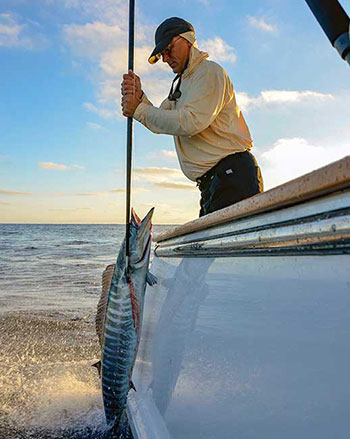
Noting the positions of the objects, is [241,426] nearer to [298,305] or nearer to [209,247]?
[298,305]

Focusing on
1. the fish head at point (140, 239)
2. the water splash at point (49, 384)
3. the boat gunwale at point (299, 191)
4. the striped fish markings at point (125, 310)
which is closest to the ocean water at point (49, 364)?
the water splash at point (49, 384)

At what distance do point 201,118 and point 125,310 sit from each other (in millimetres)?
1619

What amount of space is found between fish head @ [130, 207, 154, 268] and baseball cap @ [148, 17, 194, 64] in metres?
1.82

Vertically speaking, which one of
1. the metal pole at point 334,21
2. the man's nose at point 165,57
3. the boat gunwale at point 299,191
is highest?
the man's nose at point 165,57

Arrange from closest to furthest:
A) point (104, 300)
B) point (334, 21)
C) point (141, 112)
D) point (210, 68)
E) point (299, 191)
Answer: point (299, 191), point (334, 21), point (104, 300), point (141, 112), point (210, 68)

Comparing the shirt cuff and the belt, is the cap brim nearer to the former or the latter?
the shirt cuff

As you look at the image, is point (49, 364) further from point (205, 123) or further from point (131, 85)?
point (131, 85)

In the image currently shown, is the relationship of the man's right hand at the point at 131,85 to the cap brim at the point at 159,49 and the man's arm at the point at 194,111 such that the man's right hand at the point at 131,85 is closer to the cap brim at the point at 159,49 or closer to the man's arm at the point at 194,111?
the man's arm at the point at 194,111

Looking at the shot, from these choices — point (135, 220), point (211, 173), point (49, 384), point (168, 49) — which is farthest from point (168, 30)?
point (49, 384)

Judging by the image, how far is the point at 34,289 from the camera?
11367 millimetres

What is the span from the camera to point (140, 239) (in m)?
1.95

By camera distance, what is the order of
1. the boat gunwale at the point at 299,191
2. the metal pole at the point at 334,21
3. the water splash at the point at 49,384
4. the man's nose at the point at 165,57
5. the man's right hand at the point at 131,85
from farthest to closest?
the man's nose at the point at 165,57 → the water splash at the point at 49,384 → the man's right hand at the point at 131,85 → the metal pole at the point at 334,21 → the boat gunwale at the point at 299,191

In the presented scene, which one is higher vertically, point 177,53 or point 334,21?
point 177,53

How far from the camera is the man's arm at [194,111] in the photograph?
3061 mm
